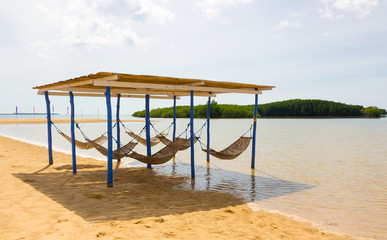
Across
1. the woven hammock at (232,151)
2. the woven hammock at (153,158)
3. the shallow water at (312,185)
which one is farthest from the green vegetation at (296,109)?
the woven hammock at (153,158)

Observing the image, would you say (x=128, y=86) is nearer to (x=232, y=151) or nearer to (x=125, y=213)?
(x=125, y=213)

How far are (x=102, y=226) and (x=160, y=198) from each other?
179 cm

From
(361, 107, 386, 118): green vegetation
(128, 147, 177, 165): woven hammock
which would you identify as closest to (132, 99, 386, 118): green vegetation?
(361, 107, 386, 118): green vegetation

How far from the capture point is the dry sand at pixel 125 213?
374 cm

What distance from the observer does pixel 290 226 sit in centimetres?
439

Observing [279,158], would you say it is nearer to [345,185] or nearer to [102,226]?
[345,185]

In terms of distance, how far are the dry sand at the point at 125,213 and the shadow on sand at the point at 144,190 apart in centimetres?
2

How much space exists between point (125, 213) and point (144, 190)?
1680mm

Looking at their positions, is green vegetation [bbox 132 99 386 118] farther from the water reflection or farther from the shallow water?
the water reflection

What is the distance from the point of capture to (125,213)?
452 centimetres

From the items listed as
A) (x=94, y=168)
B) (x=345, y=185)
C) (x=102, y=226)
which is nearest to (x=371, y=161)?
(x=345, y=185)

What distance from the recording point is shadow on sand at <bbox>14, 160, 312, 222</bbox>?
477cm

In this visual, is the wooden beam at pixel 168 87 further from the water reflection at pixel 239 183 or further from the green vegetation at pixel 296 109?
the green vegetation at pixel 296 109

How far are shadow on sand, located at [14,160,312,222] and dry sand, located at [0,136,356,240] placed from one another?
0.6 inches
